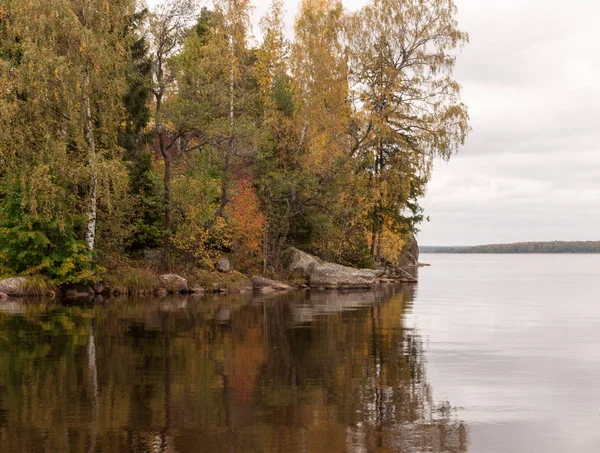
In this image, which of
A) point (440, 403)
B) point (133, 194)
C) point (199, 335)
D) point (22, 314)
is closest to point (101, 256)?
point (133, 194)

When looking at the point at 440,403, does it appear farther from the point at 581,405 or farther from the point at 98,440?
the point at 98,440

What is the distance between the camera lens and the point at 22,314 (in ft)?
88.0

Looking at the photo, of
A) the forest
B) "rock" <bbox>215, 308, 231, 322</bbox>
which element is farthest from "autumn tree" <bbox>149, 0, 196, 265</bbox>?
"rock" <bbox>215, 308, 231, 322</bbox>

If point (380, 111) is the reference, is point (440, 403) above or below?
below

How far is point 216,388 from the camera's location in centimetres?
1284

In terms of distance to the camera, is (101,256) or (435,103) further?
(435,103)

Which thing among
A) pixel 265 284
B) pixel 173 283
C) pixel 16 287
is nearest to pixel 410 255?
pixel 265 284

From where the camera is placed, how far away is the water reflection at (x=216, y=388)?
944 cm

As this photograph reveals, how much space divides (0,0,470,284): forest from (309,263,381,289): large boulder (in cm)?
288

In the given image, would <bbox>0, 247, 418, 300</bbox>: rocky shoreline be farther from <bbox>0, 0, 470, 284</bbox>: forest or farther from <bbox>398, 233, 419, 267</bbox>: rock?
<bbox>398, 233, 419, 267</bbox>: rock

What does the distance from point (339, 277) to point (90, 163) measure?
20515 millimetres


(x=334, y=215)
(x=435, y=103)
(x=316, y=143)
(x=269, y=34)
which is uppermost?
(x=269, y=34)

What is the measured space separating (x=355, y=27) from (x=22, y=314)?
114 ft

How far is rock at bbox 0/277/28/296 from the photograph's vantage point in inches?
1425
